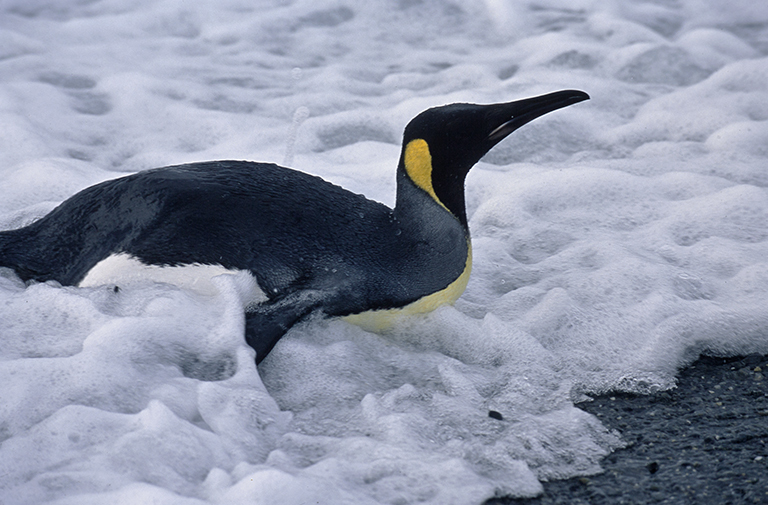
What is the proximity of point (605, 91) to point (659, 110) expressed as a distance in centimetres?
45

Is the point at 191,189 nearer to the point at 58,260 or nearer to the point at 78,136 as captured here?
the point at 58,260

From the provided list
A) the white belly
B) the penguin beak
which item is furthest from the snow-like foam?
the penguin beak

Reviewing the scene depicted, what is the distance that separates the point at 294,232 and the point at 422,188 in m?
0.47

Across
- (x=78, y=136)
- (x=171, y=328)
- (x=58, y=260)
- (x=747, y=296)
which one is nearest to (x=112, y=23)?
(x=78, y=136)

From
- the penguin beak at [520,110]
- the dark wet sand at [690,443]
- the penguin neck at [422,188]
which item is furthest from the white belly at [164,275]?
the dark wet sand at [690,443]

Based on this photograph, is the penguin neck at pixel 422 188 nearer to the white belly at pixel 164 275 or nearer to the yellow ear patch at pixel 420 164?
the yellow ear patch at pixel 420 164

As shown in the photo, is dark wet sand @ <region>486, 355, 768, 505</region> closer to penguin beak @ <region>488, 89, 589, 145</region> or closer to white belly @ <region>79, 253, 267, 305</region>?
penguin beak @ <region>488, 89, 589, 145</region>

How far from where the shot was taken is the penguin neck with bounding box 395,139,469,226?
2.63 m

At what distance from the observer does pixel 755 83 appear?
4.99 m

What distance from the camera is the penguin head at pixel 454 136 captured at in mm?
2551

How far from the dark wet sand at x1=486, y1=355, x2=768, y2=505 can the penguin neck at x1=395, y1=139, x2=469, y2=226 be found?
82 centimetres

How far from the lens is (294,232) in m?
2.48

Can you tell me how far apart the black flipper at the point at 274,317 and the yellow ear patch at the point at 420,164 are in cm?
53

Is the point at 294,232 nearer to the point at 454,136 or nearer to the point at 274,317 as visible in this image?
the point at 274,317
